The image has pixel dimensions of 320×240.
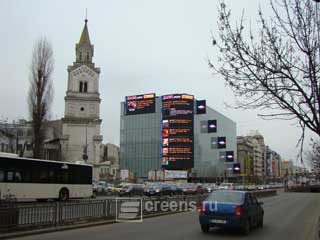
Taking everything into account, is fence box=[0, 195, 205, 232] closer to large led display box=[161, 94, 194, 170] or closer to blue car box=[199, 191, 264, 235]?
blue car box=[199, 191, 264, 235]

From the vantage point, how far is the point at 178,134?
91.8m

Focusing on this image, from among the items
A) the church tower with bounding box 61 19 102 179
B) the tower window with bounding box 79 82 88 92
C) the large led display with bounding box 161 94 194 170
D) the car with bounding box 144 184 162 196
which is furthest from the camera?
the tower window with bounding box 79 82 88 92

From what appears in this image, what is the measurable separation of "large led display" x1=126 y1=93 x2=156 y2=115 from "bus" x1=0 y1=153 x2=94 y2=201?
39.7m

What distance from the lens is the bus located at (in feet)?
89.5

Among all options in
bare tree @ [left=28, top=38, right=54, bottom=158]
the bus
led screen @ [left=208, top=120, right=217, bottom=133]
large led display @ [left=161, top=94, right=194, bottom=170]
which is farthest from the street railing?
large led display @ [left=161, top=94, right=194, bottom=170]

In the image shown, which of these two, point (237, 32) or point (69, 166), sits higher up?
point (237, 32)

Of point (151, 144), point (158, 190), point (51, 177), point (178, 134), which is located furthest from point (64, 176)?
point (151, 144)

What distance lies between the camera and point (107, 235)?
15055 millimetres

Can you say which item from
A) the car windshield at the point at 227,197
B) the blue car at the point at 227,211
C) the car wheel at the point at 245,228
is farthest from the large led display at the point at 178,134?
the car wheel at the point at 245,228

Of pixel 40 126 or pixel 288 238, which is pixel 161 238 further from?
pixel 40 126


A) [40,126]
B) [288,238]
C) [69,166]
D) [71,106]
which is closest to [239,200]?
[288,238]

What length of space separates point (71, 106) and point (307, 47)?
294 feet

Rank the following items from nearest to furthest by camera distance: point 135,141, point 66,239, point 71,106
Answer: point 66,239
point 71,106
point 135,141

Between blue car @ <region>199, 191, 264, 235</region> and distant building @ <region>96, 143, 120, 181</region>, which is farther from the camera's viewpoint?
distant building @ <region>96, 143, 120, 181</region>
